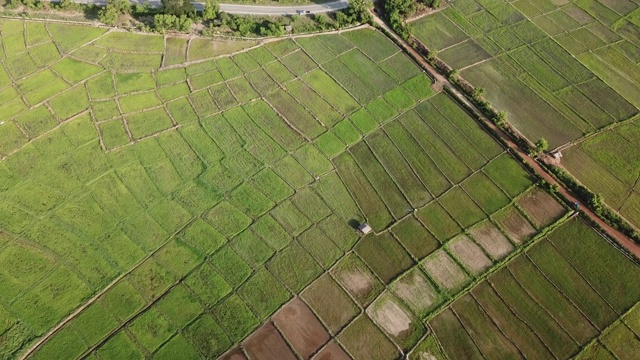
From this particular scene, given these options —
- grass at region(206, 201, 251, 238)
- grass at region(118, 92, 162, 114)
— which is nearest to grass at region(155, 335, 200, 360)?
grass at region(206, 201, 251, 238)

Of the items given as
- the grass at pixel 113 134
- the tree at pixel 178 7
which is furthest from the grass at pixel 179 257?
the tree at pixel 178 7

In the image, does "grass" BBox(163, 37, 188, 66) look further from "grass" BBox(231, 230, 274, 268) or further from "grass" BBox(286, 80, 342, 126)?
"grass" BBox(231, 230, 274, 268)

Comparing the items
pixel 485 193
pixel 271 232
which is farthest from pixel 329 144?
pixel 485 193

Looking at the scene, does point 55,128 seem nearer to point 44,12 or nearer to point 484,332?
point 44,12

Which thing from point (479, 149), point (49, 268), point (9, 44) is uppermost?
point (9, 44)

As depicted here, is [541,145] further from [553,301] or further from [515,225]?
[553,301]

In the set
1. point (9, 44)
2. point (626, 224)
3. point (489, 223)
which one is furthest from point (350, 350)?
point (9, 44)
